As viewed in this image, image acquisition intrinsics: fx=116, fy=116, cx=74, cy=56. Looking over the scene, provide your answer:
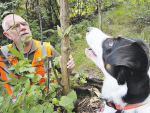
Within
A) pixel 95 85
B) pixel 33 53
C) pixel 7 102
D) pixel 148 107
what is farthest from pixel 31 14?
pixel 148 107

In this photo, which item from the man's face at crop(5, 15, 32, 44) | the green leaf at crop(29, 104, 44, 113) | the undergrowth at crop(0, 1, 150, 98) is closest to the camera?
the green leaf at crop(29, 104, 44, 113)

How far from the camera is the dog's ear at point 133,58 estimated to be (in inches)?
49.1

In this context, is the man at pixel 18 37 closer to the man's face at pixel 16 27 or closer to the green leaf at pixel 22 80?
the man's face at pixel 16 27

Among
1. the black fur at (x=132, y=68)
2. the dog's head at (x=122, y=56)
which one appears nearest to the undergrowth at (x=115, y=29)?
the dog's head at (x=122, y=56)

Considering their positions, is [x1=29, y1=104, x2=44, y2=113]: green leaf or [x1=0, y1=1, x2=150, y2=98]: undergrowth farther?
[x1=0, y1=1, x2=150, y2=98]: undergrowth

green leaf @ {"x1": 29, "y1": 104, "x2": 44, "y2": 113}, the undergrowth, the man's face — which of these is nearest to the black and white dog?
green leaf @ {"x1": 29, "y1": 104, "x2": 44, "y2": 113}

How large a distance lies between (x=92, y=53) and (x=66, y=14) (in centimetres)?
80

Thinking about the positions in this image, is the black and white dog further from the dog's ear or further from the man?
the man

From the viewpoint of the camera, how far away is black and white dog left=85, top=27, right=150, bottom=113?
4.15 ft

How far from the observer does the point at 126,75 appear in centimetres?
138

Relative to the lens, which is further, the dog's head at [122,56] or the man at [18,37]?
the man at [18,37]

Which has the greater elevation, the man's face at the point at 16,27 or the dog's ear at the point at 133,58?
the man's face at the point at 16,27

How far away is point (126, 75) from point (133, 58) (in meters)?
0.24

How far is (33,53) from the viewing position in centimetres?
223
